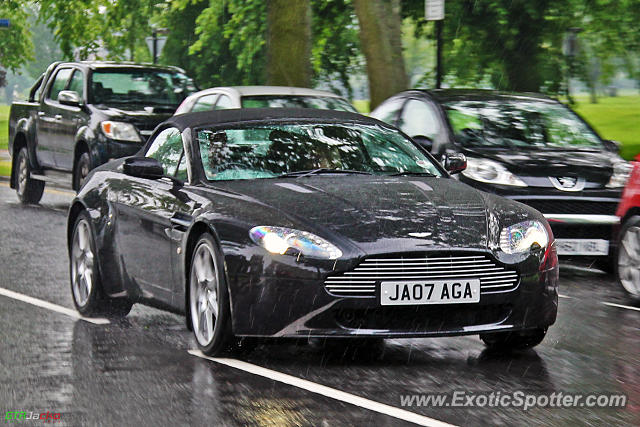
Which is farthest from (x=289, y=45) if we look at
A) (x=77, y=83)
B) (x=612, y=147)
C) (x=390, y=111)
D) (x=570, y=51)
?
(x=612, y=147)

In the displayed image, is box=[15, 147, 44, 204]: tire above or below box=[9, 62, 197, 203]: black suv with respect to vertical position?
below

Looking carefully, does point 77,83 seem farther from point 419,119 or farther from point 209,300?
point 209,300

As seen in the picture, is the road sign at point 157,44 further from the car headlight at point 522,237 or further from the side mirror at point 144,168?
the car headlight at point 522,237

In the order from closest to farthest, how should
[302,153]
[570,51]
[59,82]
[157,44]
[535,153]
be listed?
[302,153] < [535,153] < [59,82] < [570,51] < [157,44]

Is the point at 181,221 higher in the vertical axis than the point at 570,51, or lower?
higher

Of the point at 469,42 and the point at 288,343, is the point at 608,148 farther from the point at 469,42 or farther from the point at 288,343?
the point at 469,42

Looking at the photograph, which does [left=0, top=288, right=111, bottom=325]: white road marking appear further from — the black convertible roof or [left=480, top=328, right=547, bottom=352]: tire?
[left=480, top=328, right=547, bottom=352]: tire

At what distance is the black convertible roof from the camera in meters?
9.32

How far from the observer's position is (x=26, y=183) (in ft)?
67.3

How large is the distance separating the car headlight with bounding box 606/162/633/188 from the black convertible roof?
4119mm

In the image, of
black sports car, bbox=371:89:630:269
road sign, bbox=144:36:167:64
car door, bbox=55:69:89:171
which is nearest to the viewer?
black sports car, bbox=371:89:630:269

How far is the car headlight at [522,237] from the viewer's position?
26.1 ft

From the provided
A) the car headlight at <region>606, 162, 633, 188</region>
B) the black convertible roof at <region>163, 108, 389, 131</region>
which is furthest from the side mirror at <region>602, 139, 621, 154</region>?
the black convertible roof at <region>163, 108, 389, 131</region>

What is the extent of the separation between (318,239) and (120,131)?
436 inches
